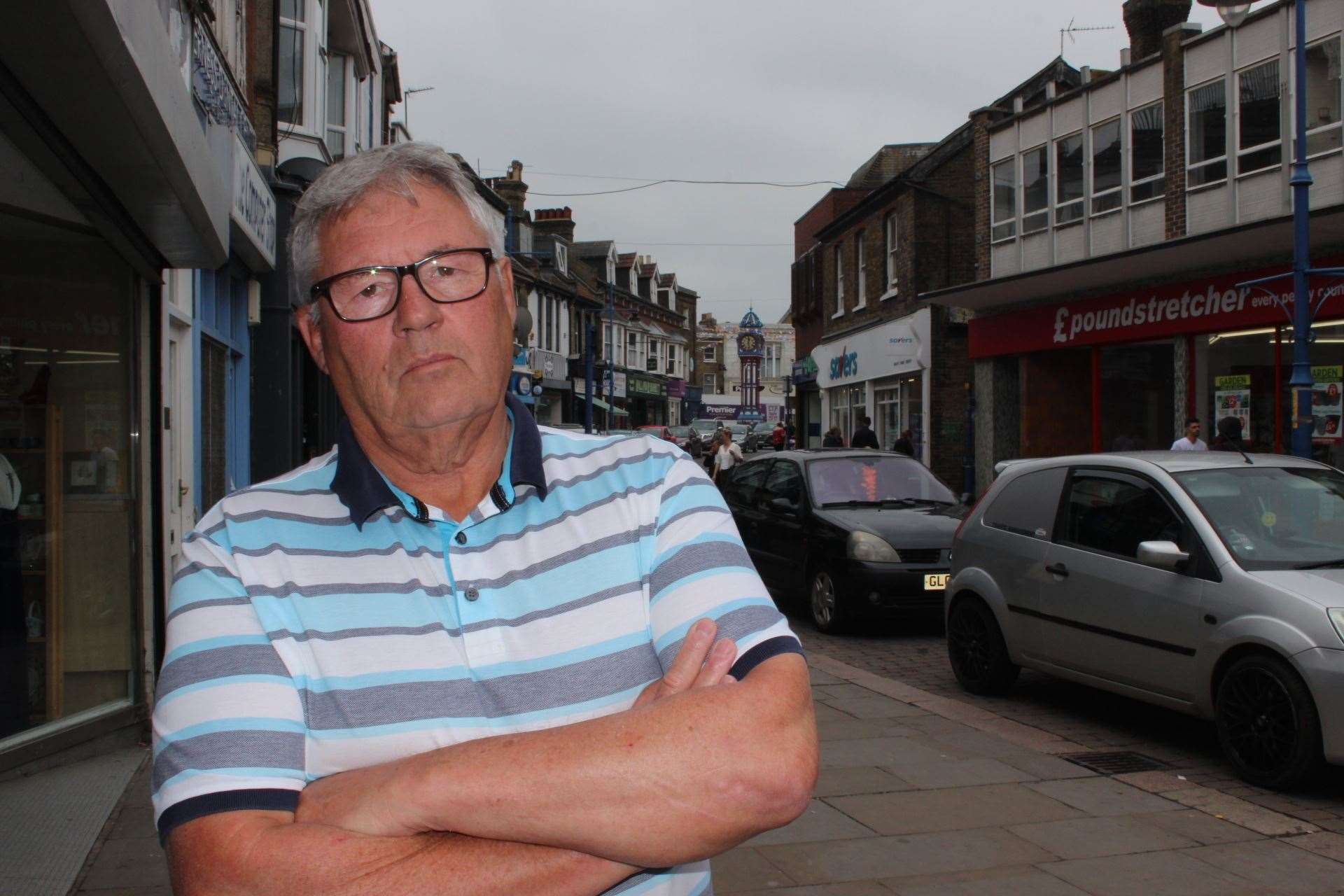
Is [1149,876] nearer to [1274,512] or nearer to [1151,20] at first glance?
[1274,512]

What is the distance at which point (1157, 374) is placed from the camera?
21328mm

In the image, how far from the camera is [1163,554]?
6328 mm

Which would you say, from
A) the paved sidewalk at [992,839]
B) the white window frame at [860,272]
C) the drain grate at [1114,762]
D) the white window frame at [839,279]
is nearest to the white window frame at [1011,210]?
the white window frame at [860,272]

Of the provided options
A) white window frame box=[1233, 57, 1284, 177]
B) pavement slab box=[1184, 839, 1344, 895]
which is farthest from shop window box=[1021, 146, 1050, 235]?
pavement slab box=[1184, 839, 1344, 895]

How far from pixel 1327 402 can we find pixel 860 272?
17892 mm

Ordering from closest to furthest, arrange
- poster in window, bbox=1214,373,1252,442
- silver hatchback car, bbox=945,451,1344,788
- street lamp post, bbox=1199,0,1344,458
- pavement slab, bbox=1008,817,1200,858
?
pavement slab, bbox=1008,817,1200,858 → silver hatchback car, bbox=945,451,1344,788 → street lamp post, bbox=1199,0,1344,458 → poster in window, bbox=1214,373,1252,442

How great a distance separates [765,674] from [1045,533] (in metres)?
6.39

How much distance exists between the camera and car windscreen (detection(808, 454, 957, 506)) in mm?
11508

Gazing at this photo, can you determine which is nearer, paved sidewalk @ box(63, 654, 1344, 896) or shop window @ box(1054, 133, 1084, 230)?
paved sidewalk @ box(63, 654, 1344, 896)

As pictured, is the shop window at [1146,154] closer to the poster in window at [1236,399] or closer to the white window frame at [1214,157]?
the white window frame at [1214,157]

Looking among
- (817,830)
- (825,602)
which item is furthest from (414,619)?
(825,602)

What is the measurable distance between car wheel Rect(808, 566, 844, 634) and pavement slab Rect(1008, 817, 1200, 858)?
538 cm

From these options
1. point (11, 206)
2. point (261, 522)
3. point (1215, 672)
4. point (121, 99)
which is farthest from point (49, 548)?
point (1215, 672)

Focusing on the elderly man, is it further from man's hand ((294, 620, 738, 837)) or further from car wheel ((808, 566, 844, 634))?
car wheel ((808, 566, 844, 634))
